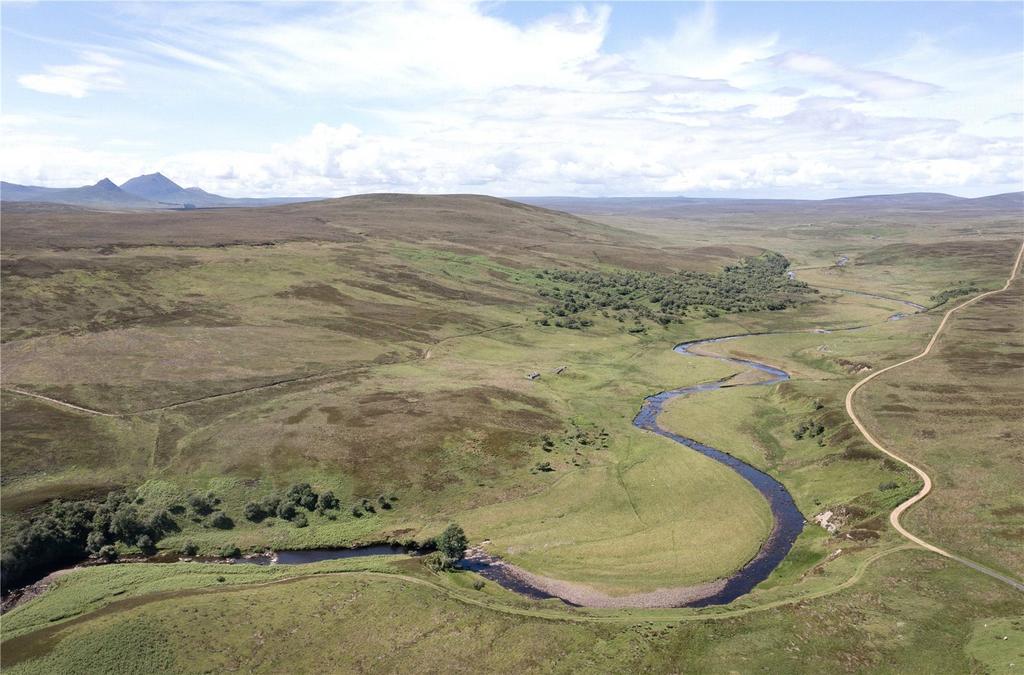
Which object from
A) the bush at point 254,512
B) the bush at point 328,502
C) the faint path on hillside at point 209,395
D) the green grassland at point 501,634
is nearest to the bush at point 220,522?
the bush at point 254,512

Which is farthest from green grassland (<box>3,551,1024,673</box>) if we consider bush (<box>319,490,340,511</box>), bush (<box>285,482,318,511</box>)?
bush (<box>285,482,318,511</box>)

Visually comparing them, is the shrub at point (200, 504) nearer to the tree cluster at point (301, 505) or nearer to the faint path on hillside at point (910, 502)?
the tree cluster at point (301, 505)

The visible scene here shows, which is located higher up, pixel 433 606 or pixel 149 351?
pixel 149 351

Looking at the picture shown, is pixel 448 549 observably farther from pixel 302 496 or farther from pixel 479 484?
pixel 302 496

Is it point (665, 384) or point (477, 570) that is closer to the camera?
point (477, 570)

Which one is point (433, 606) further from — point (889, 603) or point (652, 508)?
point (889, 603)

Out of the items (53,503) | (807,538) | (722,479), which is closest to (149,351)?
(53,503)

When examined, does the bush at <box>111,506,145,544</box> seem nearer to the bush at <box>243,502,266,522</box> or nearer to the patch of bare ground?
the bush at <box>243,502,266,522</box>
